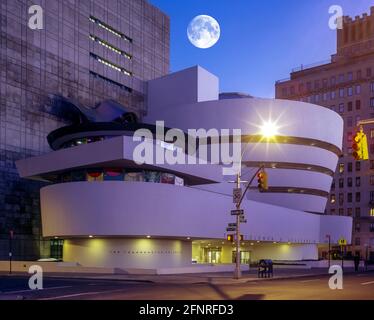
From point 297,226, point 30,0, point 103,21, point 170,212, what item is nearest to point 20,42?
point 30,0

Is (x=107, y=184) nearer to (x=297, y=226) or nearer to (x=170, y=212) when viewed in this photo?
(x=170, y=212)

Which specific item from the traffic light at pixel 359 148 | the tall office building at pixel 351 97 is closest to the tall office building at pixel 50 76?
the traffic light at pixel 359 148

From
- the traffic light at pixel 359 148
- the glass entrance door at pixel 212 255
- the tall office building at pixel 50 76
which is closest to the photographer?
the traffic light at pixel 359 148

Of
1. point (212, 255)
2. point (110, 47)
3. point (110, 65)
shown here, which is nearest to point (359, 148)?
→ point (212, 255)

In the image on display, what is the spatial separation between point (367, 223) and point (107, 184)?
87597 millimetres

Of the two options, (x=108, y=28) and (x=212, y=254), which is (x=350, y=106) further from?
(x=212, y=254)

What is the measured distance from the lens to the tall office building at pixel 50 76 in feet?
217

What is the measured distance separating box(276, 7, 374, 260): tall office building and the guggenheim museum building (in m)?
36.0

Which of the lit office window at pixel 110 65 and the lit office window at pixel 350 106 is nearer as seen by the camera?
the lit office window at pixel 110 65

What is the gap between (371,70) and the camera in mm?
130250

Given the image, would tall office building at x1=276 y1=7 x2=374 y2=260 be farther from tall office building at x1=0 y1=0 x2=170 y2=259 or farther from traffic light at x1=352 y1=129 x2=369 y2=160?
traffic light at x1=352 y1=129 x2=369 y2=160

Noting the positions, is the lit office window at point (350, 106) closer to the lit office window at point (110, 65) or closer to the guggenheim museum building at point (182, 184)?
the guggenheim museum building at point (182, 184)

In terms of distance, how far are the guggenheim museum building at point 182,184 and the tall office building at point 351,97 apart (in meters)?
36.0

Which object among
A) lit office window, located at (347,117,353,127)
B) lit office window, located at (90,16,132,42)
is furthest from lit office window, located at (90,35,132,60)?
lit office window, located at (347,117,353,127)
